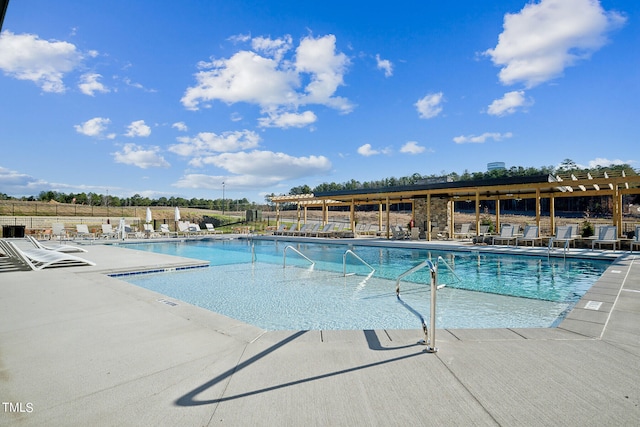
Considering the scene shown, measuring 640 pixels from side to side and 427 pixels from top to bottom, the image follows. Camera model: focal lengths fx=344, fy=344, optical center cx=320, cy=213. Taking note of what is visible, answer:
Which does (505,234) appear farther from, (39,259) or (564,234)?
(39,259)

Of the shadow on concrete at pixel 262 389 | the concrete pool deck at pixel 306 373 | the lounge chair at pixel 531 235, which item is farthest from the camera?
the lounge chair at pixel 531 235

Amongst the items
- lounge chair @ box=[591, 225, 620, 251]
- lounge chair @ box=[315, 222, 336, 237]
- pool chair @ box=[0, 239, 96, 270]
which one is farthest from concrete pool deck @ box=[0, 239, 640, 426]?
lounge chair @ box=[315, 222, 336, 237]

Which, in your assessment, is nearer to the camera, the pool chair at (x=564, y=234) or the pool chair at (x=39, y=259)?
the pool chair at (x=39, y=259)

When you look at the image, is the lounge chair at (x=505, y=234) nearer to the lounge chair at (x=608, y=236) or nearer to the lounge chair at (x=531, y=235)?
the lounge chair at (x=531, y=235)

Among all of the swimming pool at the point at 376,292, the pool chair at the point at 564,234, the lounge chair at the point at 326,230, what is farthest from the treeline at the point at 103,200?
the swimming pool at the point at 376,292

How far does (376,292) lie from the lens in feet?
21.3

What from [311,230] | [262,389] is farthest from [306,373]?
[311,230]

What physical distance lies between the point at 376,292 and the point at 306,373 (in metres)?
4.31

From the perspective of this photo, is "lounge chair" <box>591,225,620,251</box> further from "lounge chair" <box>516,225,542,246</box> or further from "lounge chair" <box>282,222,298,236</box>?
"lounge chair" <box>282,222,298,236</box>

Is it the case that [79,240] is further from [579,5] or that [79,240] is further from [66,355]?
[579,5]

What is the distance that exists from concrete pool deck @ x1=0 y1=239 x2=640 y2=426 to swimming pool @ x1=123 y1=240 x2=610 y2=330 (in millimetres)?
1356

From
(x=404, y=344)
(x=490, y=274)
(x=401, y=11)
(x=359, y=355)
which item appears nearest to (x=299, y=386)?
(x=359, y=355)

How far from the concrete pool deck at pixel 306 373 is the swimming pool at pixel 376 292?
136 cm

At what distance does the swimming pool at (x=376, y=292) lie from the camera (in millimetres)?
4820
